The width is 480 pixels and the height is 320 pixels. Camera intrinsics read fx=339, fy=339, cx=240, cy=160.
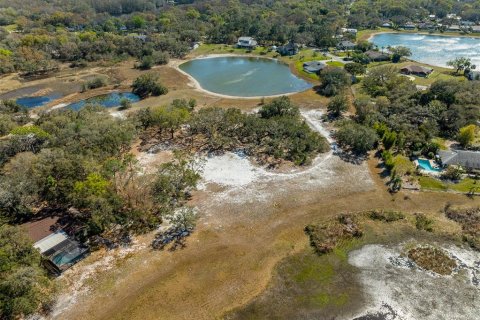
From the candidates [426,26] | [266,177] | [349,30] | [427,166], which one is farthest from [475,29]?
[266,177]

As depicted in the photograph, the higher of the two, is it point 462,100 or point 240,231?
point 462,100

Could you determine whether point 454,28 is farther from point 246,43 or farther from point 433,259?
point 433,259

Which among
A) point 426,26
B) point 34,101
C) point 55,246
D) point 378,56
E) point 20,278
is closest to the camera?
point 20,278

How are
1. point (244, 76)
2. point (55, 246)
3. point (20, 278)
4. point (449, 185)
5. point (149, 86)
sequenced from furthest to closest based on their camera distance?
point (244, 76) < point (149, 86) < point (449, 185) < point (55, 246) < point (20, 278)

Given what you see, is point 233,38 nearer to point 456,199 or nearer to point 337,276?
point 456,199

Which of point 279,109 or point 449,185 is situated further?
point 279,109

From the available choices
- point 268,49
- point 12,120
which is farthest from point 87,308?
point 268,49
